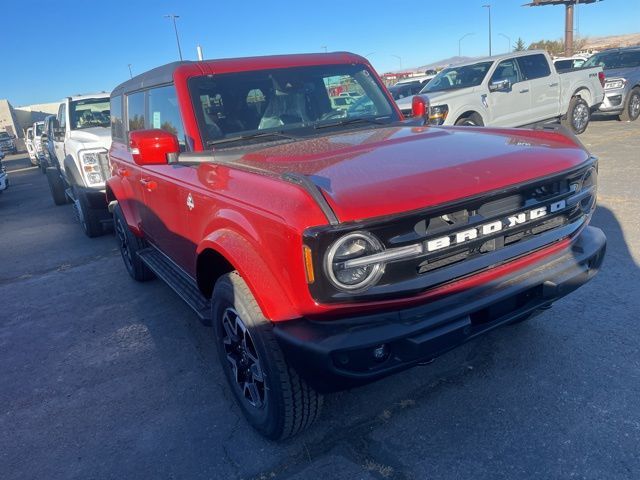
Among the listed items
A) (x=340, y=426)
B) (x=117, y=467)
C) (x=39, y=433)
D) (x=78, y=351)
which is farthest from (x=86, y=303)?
(x=340, y=426)

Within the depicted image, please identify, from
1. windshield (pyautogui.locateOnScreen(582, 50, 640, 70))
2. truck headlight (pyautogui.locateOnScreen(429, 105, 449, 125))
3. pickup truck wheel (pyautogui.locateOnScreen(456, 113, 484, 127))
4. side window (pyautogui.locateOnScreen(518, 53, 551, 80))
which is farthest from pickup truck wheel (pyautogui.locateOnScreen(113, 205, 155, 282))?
windshield (pyautogui.locateOnScreen(582, 50, 640, 70))

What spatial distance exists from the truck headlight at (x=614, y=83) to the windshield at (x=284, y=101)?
12055 mm

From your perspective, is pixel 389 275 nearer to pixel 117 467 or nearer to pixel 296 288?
pixel 296 288

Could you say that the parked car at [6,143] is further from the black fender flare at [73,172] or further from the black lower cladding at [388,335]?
the black lower cladding at [388,335]

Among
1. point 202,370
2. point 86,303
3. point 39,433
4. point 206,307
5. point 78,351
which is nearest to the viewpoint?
point 39,433

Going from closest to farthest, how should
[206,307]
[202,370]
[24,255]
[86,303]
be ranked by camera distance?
1. [206,307]
2. [202,370]
3. [86,303]
4. [24,255]

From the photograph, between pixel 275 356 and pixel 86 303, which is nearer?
pixel 275 356

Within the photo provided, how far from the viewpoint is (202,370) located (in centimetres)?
341

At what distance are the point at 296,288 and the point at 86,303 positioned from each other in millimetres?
3651

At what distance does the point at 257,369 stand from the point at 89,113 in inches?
309

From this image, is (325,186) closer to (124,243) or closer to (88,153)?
(124,243)

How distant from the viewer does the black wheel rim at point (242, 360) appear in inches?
101

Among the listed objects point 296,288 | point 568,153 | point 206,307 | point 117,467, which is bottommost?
point 117,467

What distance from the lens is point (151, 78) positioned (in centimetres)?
397
